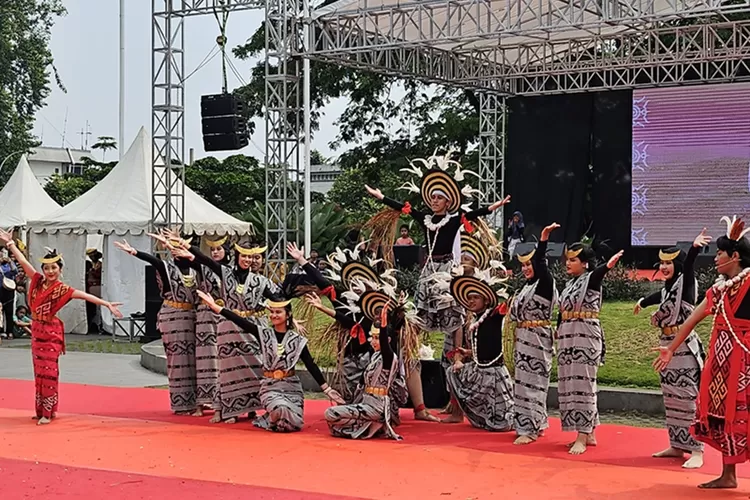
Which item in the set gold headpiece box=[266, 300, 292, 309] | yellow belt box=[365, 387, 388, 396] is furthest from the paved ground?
yellow belt box=[365, 387, 388, 396]

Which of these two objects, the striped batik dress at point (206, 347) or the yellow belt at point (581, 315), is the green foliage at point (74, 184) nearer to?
the striped batik dress at point (206, 347)

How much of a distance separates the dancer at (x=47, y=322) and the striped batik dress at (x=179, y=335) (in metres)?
0.56

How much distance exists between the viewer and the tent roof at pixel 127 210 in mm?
16594

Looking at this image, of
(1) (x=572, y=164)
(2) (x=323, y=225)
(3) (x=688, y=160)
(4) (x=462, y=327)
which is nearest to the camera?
(4) (x=462, y=327)

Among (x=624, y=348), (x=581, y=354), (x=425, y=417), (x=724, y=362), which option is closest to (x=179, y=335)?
(x=425, y=417)

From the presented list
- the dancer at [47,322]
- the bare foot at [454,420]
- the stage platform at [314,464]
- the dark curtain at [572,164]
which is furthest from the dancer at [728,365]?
the dark curtain at [572,164]

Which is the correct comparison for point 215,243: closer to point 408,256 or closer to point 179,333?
point 179,333

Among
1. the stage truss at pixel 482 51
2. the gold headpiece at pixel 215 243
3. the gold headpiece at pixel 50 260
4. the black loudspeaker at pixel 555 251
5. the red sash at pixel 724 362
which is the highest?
the stage truss at pixel 482 51

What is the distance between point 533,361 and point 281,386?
196cm

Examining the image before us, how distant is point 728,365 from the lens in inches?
237

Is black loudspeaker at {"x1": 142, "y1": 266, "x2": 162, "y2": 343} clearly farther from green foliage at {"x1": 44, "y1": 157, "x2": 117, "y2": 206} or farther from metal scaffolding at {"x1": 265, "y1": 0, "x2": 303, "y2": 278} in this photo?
green foliage at {"x1": 44, "y1": 157, "x2": 117, "y2": 206}

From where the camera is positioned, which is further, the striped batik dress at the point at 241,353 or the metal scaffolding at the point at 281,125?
the metal scaffolding at the point at 281,125

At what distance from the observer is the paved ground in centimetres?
1156

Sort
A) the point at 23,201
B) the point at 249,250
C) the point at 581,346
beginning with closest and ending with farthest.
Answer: the point at 581,346 → the point at 249,250 → the point at 23,201
